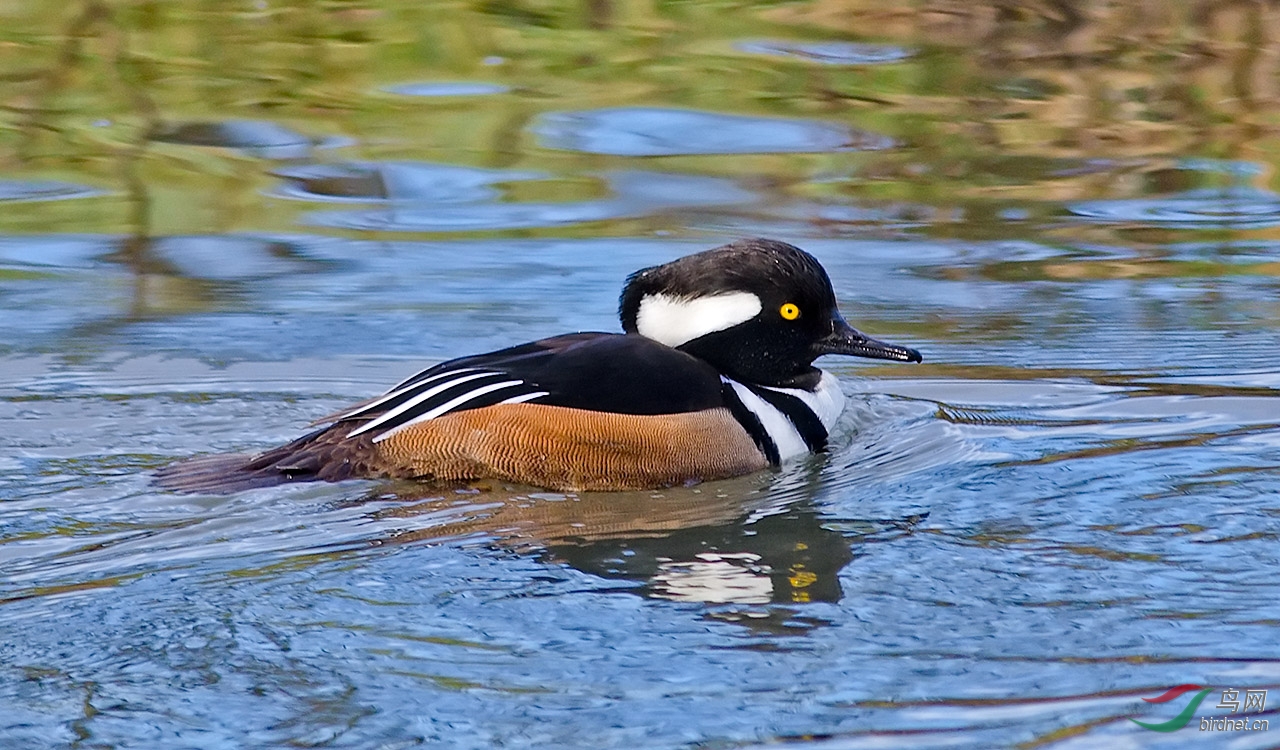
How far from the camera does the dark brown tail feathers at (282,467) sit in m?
5.08

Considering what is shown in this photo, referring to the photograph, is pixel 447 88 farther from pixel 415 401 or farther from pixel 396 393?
pixel 415 401

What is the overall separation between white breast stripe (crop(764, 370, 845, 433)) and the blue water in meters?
0.16

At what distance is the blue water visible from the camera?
358cm

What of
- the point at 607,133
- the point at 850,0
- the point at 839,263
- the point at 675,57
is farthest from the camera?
the point at 850,0

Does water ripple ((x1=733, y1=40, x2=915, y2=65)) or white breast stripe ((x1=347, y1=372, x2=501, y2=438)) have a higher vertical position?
water ripple ((x1=733, y1=40, x2=915, y2=65))

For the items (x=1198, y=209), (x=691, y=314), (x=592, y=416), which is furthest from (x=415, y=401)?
(x=1198, y=209)

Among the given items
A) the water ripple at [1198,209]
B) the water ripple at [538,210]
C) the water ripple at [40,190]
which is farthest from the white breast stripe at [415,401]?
the water ripple at [1198,209]

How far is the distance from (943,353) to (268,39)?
6387 mm

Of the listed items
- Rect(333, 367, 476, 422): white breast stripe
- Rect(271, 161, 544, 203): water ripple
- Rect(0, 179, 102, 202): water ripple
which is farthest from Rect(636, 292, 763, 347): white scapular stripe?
Rect(0, 179, 102, 202): water ripple

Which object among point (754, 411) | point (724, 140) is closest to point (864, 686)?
point (754, 411)

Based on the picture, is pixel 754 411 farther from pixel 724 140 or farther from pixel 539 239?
pixel 724 140

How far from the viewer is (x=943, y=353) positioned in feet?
22.3

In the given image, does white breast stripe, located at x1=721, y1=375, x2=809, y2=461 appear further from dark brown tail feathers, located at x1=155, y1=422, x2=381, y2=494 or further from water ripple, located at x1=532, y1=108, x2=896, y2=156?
water ripple, located at x1=532, y1=108, x2=896, y2=156

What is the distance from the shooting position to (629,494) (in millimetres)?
5223
